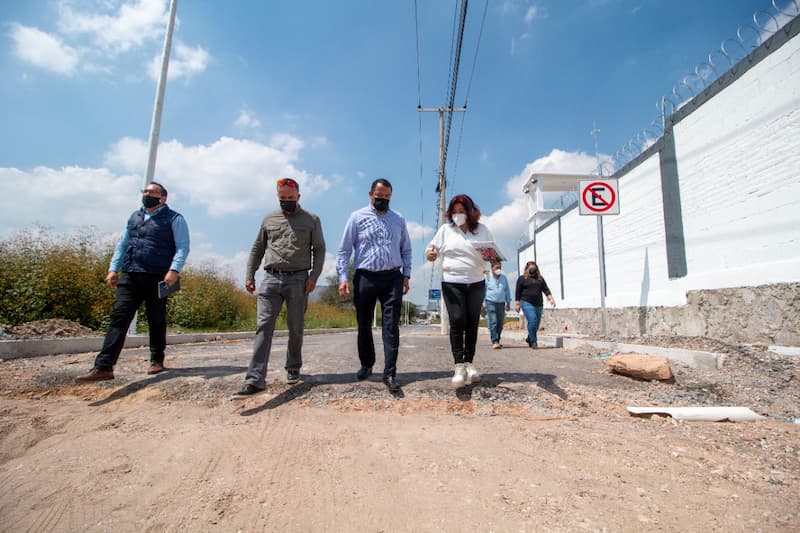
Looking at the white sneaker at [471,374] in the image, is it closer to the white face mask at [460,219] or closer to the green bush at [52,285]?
the white face mask at [460,219]

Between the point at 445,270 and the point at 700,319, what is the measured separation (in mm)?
5080

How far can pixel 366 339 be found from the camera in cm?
340

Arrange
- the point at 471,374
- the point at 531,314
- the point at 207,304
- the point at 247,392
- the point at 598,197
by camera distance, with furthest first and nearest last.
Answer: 1. the point at 207,304
2. the point at 598,197
3. the point at 531,314
4. the point at 471,374
5. the point at 247,392

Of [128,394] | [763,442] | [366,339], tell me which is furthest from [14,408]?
[763,442]

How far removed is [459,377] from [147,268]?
310cm

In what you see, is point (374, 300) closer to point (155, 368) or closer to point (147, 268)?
point (147, 268)

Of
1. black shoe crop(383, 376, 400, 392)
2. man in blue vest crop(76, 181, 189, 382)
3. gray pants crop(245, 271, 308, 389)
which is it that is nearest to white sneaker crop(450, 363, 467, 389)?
black shoe crop(383, 376, 400, 392)

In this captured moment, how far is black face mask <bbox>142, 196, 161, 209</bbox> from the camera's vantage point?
375 cm

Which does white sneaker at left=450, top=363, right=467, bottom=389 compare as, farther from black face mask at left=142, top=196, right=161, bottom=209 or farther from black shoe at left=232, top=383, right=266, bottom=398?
black face mask at left=142, top=196, right=161, bottom=209

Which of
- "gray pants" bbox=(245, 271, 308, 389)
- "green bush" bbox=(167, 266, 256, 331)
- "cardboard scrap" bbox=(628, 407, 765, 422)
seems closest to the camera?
"cardboard scrap" bbox=(628, 407, 765, 422)

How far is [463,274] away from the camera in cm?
328

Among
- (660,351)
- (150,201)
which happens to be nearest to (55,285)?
(150,201)

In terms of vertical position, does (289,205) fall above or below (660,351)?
above

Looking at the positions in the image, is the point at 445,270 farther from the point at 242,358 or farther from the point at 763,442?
the point at 242,358
